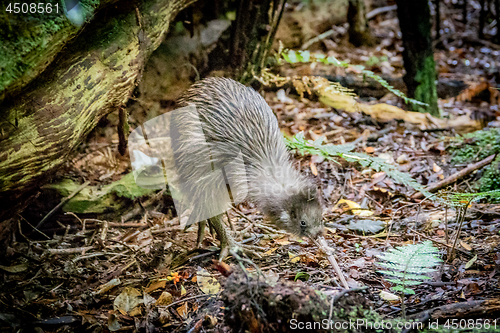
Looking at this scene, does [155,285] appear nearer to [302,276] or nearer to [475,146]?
[302,276]

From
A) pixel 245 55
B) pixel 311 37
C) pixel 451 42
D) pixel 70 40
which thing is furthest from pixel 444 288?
pixel 451 42

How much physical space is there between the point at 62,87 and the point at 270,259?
2.75 metres

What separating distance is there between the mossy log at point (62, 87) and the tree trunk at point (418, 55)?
5.06 m

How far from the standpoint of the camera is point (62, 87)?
3430mm

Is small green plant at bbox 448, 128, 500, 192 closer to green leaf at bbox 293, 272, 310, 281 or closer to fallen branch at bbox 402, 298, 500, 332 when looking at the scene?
fallen branch at bbox 402, 298, 500, 332

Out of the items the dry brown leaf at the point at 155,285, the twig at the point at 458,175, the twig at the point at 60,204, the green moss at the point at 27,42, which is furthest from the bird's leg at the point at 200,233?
the twig at the point at 458,175

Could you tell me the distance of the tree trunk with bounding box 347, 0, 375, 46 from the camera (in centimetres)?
1092

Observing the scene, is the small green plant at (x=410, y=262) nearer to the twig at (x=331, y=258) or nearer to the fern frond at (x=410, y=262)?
the fern frond at (x=410, y=262)

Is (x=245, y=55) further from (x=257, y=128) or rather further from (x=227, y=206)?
(x=227, y=206)

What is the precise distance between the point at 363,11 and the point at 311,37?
2.18m

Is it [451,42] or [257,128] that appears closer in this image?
[257,128]

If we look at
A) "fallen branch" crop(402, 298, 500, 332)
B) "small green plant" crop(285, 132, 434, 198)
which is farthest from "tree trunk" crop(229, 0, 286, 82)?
"fallen branch" crop(402, 298, 500, 332)

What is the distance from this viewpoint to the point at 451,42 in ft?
40.2

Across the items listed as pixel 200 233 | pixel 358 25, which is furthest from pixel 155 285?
pixel 358 25
